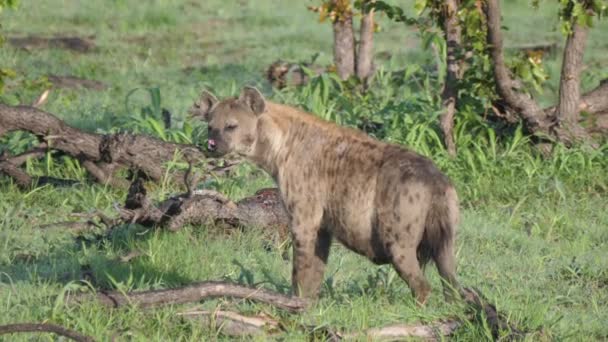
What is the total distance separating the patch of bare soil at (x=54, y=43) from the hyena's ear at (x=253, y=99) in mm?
7602

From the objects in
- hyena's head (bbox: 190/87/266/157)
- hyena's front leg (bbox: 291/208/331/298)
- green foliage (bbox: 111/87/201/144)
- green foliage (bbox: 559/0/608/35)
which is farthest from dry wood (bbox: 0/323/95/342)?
green foliage (bbox: 559/0/608/35)

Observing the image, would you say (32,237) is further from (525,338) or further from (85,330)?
(525,338)

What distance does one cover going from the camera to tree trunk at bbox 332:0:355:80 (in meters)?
10.2

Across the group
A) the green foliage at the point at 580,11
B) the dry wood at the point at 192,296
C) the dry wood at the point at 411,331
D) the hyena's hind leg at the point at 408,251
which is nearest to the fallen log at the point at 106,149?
the green foliage at the point at 580,11

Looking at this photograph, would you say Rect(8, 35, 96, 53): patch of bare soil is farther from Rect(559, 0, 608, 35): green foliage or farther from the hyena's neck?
the hyena's neck

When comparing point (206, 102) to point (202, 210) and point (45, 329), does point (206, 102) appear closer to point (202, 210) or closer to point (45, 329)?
point (202, 210)

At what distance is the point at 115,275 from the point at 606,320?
89.4 inches

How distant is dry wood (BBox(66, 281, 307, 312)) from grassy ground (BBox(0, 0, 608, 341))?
5 cm

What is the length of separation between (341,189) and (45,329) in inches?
61.8

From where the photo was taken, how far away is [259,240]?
6.79m

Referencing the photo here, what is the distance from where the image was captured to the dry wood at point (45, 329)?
4410 mm

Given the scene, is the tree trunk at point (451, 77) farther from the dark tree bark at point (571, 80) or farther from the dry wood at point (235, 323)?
the dry wood at point (235, 323)

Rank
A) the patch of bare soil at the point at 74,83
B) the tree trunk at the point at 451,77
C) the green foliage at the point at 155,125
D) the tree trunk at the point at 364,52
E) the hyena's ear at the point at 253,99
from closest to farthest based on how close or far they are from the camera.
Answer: the hyena's ear at the point at 253,99 < the tree trunk at the point at 451,77 < the green foliage at the point at 155,125 < the tree trunk at the point at 364,52 < the patch of bare soil at the point at 74,83

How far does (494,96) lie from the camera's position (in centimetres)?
850
